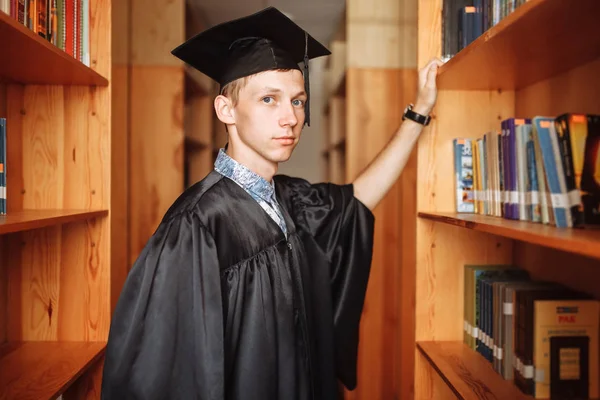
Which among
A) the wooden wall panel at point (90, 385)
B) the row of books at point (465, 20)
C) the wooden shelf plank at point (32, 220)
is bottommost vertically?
the wooden wall panel at point (90, 385)

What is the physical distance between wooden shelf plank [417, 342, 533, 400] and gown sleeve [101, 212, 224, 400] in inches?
26.2

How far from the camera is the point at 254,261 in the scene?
134 cm

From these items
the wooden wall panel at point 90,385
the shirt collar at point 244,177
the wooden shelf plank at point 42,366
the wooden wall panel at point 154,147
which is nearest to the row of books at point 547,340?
the shirt collar at point 244,177

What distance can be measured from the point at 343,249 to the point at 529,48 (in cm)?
81

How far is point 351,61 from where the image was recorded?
3037 mm

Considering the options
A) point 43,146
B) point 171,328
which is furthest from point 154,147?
point 171,328

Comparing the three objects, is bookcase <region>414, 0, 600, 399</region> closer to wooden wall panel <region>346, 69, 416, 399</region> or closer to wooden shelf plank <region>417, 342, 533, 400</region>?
wooden shelf plank <region>417, 342, 533, 400</region>

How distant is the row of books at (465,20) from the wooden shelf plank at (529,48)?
0.12 meters

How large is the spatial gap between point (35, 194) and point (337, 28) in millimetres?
2512

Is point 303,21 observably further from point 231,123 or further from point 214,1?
point 231,123

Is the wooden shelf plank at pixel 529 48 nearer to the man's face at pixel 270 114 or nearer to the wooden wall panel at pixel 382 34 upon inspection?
the man's face at pixel 270 114

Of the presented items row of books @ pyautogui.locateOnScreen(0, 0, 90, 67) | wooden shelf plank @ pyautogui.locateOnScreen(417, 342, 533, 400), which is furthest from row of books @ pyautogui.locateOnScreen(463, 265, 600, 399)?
row of books @ pyautogui.locateOnScreen(0, 0, 90, 67)

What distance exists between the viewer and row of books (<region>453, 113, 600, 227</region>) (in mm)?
1024

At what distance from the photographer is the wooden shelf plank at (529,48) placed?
1.00 m
